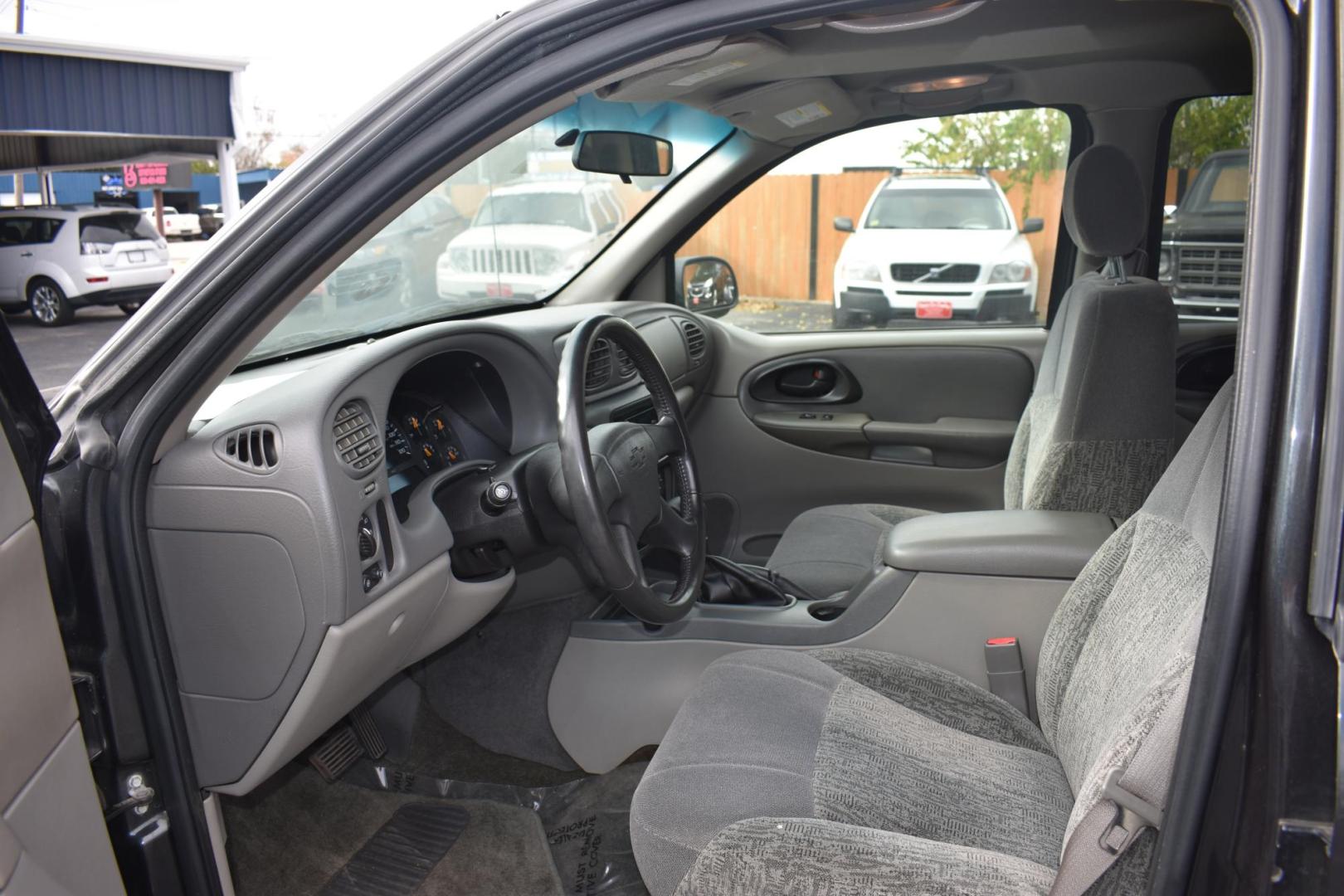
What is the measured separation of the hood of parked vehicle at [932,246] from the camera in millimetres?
3404

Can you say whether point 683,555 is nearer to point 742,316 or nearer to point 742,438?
point 742,438

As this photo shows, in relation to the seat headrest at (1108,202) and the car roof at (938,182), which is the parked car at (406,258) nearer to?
the seat headrest at (1108,202)

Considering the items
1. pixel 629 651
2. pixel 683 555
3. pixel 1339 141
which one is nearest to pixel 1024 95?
pixel 683 555

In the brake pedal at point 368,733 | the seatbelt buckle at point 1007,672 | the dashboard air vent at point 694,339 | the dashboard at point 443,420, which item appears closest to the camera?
the seatbelt buckle at point 1007,672

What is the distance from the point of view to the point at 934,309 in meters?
3.41

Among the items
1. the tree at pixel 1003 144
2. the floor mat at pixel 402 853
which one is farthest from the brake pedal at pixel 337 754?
the tree at pixel 1003 144

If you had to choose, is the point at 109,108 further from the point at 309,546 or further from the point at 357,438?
the point at 309,546

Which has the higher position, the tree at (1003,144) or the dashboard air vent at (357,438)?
the tree at (1003,144)

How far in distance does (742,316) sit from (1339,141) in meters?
2.88

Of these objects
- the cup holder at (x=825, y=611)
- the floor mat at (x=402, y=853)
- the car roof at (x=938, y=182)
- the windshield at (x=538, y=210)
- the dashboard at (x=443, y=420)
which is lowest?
the floor mat at (x=402, y=853)

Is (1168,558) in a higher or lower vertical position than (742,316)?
lower

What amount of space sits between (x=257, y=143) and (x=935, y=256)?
377cm

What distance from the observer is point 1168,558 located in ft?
3.90

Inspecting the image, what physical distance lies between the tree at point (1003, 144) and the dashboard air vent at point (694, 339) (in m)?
0.89
